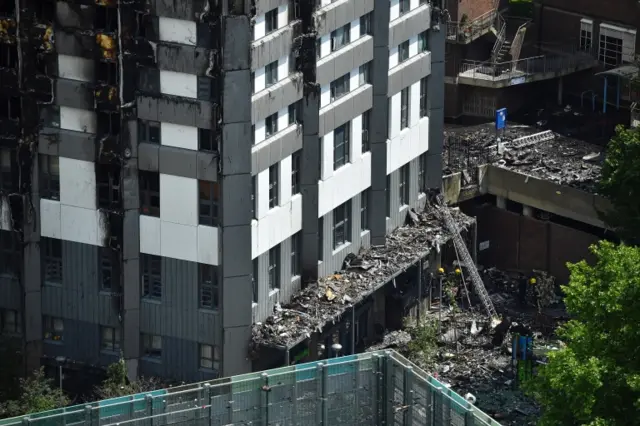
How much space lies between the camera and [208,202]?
307 feet

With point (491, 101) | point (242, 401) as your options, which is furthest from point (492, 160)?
point (242, 401)

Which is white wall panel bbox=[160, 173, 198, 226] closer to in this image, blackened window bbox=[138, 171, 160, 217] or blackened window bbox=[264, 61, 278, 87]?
blackened window bbox=[138, 171, 160, 217]

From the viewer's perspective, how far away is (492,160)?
4702 inches

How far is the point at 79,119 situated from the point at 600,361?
2697cm

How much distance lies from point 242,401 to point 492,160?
41096 millimetres

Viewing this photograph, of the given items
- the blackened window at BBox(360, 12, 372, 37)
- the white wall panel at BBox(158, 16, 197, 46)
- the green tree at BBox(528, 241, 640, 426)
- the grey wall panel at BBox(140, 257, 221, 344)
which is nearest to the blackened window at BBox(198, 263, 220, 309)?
the grey wall panel at BBox(140, 257, 221, 344)

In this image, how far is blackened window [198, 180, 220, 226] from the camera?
9331 cm

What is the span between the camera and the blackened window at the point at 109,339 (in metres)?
97.3

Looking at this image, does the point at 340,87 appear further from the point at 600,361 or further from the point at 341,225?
the point at 600,361

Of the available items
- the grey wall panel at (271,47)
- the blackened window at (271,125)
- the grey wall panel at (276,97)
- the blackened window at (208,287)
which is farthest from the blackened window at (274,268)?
the grey wall panel at (271,47)

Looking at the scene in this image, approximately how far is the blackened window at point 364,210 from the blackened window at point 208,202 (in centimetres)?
1368

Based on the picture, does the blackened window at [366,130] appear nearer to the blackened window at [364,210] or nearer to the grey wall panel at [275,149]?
the blackened window at [364,210]

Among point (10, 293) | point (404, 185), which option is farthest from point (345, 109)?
point (10, 293)

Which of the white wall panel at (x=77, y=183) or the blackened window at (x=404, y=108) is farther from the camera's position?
the blackened window at (x=404, y=108)
